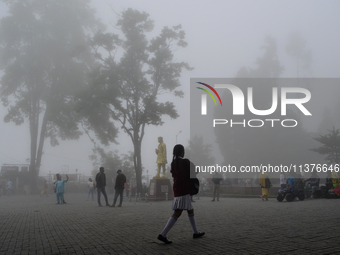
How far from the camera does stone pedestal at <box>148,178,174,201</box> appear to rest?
902 inches

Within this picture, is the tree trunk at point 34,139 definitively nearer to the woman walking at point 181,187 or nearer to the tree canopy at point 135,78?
the tree canopy at point 135,78

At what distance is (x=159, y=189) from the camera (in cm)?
2303

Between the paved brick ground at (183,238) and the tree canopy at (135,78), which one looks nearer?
the paved brick ground at (183,238)

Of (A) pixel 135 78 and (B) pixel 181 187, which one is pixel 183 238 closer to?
(B) pixel 181 187

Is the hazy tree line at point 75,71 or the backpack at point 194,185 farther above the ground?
the hazy tree line at point 75,71

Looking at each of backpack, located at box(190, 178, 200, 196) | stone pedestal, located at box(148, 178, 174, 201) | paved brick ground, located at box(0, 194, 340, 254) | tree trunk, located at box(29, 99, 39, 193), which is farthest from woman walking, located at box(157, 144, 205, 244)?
tree trunk, located at box(29, 99, 39, 193)

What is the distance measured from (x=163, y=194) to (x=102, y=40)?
14495mm

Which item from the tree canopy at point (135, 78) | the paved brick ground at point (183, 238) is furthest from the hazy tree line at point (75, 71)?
the paved brick ground at point (183, 238)

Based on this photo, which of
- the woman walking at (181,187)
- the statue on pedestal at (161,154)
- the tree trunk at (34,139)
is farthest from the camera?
the tree trunk at (34,139)

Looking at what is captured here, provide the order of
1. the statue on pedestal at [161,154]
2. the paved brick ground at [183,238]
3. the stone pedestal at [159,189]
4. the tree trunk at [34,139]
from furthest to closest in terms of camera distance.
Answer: the tree trunk at [34,139]
the statue on pedestal at [161,154]
the stone pedestal at [159,189]
the paved brick ground at [183,238]

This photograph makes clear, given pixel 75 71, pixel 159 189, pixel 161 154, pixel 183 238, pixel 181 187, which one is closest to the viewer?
pixel 181 187

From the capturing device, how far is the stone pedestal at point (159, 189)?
22906 mm

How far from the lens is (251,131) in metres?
47.8

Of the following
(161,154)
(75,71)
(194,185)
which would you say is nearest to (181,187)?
(194,185)
